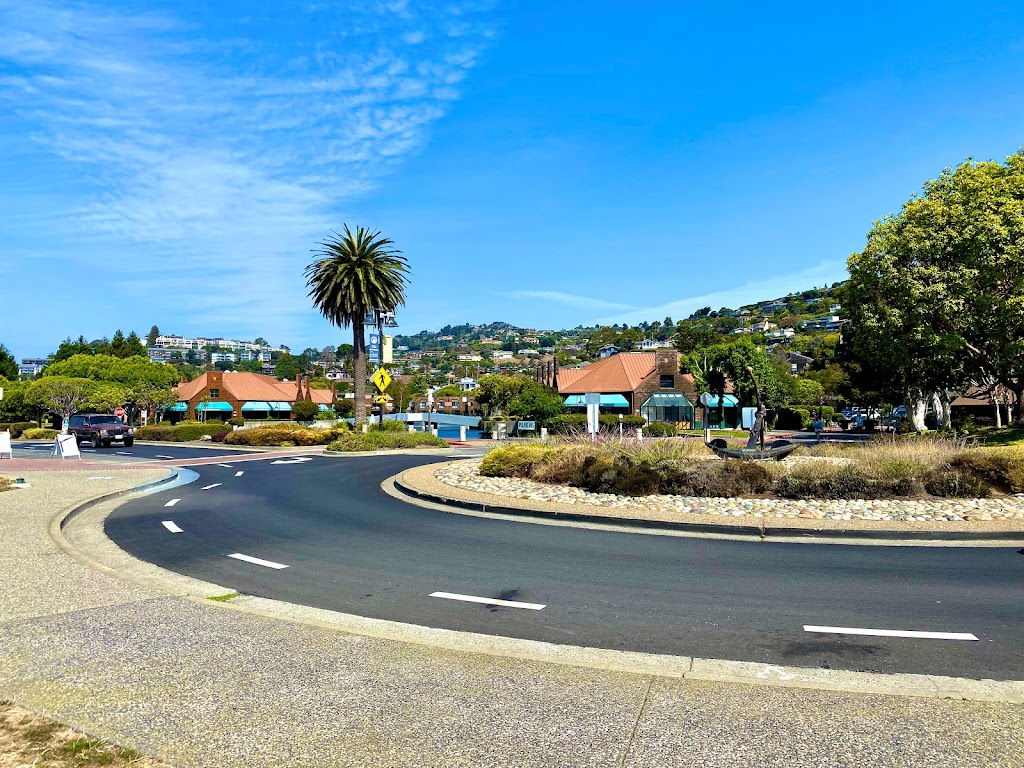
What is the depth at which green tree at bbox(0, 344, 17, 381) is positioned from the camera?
9248 centimetres

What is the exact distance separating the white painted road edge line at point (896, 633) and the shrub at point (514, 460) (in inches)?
466

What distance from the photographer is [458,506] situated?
14.3 meters

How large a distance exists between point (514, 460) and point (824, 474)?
7.68 m

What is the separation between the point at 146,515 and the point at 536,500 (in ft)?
24.7

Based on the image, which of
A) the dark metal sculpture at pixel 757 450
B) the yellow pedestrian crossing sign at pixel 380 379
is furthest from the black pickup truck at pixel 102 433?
the dark metal sculpture at pixel 757 450

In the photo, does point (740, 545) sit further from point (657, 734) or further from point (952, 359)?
point (952, 359)

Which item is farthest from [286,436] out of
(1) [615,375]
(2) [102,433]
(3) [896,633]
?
(1) [615,375]

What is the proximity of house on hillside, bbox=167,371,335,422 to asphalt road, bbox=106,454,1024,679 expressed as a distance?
250 ft

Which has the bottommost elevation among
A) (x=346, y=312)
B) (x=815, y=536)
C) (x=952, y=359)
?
(x=815, y=536)

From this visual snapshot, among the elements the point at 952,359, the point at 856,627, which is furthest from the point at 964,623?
the point at 952,359

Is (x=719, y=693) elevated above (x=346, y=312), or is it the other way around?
(x=346, y=312)

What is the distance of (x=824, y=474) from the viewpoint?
13570mm

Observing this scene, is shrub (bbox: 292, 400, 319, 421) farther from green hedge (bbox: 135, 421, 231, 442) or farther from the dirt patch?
the dirt patch

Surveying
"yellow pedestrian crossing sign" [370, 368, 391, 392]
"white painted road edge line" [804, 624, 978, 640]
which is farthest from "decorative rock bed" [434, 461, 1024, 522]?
"yellow pedestrian crossing sign" [370, 368, 391, 392]
